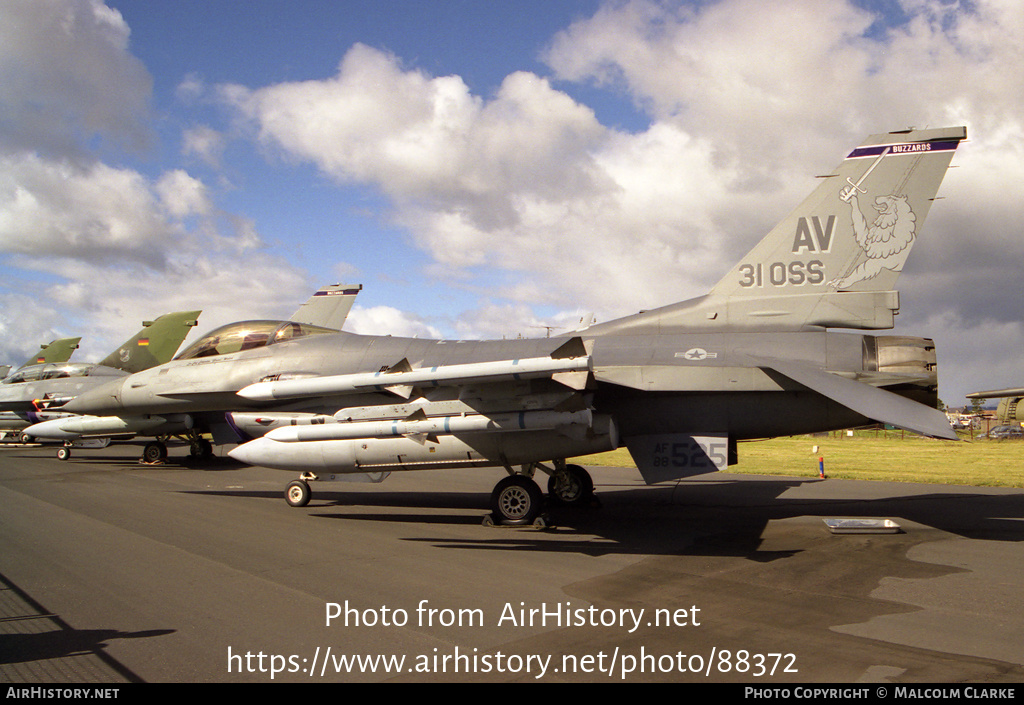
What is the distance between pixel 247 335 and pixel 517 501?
256 inches

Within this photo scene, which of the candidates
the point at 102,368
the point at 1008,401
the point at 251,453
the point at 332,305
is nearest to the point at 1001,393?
the point at 1008,401

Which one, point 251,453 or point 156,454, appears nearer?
point 251,453

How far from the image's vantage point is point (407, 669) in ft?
13.5

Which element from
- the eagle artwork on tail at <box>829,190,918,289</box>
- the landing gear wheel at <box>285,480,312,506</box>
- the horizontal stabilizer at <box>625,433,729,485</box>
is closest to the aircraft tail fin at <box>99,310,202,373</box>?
the landing gear wheel at <box>285,480,312,506</box>

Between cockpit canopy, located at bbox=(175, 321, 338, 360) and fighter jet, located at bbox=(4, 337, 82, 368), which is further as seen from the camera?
fighter jet, located at bbox=(4, 337, 82, 368)

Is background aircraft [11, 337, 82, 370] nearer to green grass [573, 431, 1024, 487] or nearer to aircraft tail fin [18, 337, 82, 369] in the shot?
aircraft tail fin [18, 337, 82, 369]

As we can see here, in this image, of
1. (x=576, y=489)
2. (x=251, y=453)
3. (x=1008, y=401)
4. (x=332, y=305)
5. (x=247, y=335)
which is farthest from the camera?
(x=332, y=305)

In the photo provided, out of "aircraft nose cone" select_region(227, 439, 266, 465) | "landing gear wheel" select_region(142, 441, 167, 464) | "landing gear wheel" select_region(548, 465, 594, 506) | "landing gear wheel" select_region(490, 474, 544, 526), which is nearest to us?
"landing gear wheel" select_region(490, 474, 544, 526)

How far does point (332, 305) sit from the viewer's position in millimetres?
25953

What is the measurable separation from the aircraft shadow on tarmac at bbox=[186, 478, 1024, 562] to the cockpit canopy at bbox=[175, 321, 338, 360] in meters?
3.15

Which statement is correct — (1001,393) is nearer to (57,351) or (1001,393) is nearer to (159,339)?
(159,339)

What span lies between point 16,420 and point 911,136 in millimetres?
39342

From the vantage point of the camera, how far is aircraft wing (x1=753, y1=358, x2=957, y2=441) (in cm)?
711

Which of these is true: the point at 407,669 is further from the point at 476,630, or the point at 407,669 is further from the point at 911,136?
the point at 911,136
